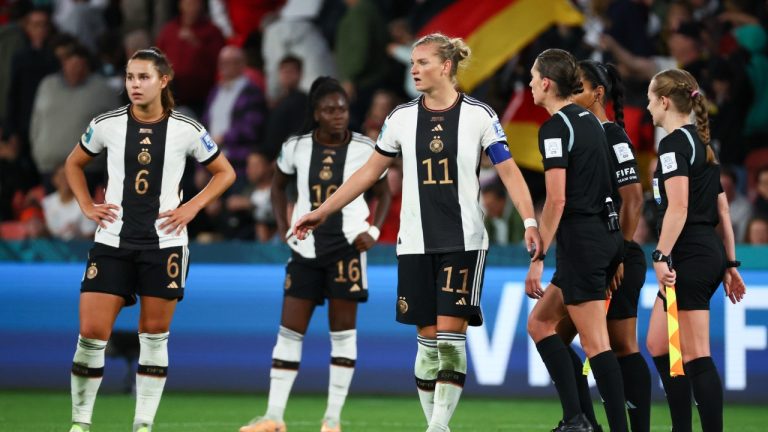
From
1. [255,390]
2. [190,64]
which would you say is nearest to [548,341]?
[255,390]

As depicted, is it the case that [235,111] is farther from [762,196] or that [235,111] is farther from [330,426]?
[330,426]

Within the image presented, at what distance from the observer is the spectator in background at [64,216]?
13.2m

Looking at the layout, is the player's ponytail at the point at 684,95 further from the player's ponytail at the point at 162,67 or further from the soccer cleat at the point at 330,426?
the soccer cleat at the point at 330,426


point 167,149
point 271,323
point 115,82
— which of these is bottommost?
point 271,323

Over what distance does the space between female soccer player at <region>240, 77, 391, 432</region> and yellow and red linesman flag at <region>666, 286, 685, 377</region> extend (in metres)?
2.68

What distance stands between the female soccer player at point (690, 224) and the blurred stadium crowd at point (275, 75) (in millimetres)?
4422

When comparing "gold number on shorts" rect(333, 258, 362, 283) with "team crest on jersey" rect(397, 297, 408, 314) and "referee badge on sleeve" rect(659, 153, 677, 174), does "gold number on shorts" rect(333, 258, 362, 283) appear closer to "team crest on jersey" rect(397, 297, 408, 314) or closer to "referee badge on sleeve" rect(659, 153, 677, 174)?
"team crest on jersey" rect(397, 297, 408, 314)

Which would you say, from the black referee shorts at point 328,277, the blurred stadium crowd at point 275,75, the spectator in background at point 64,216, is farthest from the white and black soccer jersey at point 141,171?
the spectator in background at point 64,216

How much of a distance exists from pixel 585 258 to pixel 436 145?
1.07m

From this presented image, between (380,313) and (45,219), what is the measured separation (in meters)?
4.15

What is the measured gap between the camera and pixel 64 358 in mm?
11648

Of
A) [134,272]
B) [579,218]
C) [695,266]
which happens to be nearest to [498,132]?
[579,218]

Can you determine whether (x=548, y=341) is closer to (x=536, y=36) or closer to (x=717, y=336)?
(x=717, y=336)

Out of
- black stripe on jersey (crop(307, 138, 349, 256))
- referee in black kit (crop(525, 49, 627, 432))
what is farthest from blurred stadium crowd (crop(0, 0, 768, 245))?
referee in black kit (crop(525, 49, 627, 432))
